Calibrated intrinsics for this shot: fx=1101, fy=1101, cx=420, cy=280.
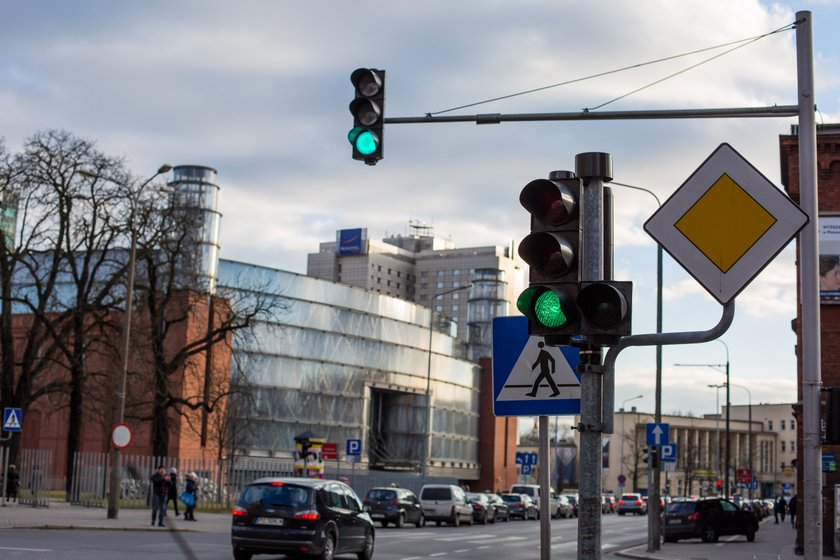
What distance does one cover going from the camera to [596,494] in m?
5.89

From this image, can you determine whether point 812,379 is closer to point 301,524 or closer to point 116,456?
point 301,524

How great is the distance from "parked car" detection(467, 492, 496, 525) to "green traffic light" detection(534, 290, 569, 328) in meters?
47.4

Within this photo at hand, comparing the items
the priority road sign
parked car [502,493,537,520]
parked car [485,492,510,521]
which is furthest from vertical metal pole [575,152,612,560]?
parked car [502,493,537,520]

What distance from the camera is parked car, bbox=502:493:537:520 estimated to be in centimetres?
6238

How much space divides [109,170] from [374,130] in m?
33.5

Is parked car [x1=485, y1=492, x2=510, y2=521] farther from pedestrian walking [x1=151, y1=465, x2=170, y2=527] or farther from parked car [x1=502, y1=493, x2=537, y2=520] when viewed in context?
pedestrian walking [x1=151, y1=465, x2=170, y2=527]

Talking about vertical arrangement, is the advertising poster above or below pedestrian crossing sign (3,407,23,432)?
above

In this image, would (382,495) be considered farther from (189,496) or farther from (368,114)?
(368,114)

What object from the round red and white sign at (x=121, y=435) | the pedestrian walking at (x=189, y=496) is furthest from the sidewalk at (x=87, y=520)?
the round red and white sign at (x=121, y=435)

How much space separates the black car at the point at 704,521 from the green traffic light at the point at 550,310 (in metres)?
36.7

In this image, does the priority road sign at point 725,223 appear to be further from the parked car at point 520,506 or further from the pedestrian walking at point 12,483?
the parked car at point 520,506

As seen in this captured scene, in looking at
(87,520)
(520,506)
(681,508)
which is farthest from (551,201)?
(520,506)

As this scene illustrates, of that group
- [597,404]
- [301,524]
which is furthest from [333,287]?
[597,404]

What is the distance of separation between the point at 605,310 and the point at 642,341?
376 millimetres
